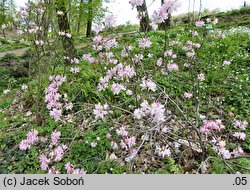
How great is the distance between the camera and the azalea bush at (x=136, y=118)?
2350 mm

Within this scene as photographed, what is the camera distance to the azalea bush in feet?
7.71

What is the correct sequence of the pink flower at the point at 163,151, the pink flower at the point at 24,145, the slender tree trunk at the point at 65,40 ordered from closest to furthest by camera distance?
1. the pink flower at the point at 163,151
2. the pink flower at the point at 24,145
3. the slender tree trunk at the point at 65,40

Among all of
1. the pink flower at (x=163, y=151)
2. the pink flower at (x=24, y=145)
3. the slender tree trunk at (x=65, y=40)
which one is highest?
the slender tree trunk at (x=65, y=40)

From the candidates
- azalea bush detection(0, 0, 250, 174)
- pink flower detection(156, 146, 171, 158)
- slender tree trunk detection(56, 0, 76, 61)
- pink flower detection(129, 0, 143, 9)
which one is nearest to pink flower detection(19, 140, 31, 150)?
azalea bush detection(0, 0, 250, 174)

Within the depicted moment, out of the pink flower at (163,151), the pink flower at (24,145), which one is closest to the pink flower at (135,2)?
the pink flower at (163,151)

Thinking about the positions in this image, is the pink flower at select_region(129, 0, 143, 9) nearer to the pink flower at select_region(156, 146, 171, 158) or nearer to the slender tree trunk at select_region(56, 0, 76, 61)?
the pink flower at select_region(156, 146, 171, 158)

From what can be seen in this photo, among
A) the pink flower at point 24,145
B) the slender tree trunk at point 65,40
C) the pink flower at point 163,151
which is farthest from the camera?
the slender tree trunk at point 65,40

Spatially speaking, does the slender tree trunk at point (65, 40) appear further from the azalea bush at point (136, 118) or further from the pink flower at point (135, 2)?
the pink flower at point (135, 2)

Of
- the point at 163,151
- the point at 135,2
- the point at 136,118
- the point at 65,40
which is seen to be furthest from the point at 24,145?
→ the point at 65,40

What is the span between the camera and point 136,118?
8.80ft

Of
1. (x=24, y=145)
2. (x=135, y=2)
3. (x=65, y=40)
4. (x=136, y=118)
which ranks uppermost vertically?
(x=135, y=2)

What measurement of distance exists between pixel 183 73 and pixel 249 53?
201 cm

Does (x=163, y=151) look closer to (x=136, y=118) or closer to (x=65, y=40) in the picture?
(x=136, y=118)
